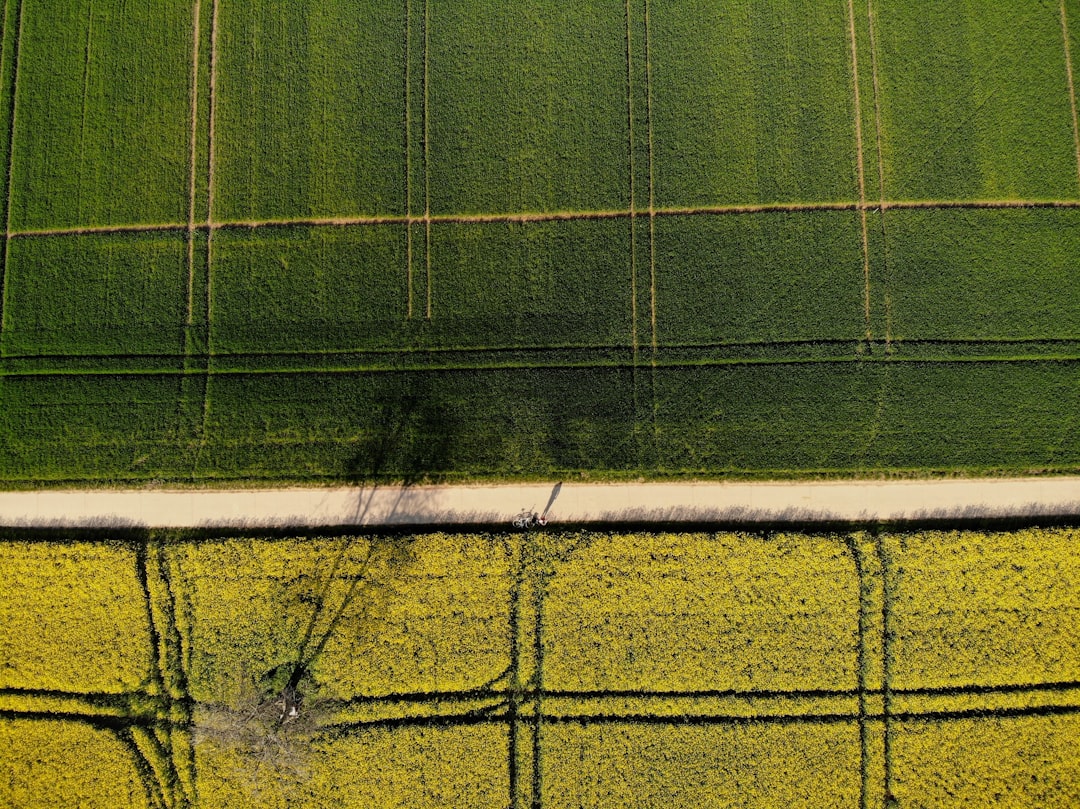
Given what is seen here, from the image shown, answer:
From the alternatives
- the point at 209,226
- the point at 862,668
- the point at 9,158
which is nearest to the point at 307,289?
the point at 209,226

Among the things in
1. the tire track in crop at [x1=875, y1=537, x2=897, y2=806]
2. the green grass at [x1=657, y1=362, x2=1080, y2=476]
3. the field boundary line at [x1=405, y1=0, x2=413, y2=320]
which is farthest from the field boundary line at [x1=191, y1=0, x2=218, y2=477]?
the tire track in crop at [x1=875, y1=537, x2=897, y2=806]

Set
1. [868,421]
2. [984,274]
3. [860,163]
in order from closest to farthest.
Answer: [868,421] < [984,274] < [860,163]

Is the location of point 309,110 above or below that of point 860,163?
above

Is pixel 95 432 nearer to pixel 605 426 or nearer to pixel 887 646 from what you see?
pixel 605 426

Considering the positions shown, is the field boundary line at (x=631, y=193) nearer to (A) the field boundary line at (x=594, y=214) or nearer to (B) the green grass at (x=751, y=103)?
(A) the field boundary line at (x=594, y=214)

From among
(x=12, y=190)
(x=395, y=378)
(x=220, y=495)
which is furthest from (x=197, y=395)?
(x=12, y=190)

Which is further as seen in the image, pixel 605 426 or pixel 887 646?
pixel 605 426

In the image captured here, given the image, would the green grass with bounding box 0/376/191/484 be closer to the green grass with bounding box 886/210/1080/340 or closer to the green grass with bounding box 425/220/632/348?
the green grass with bounding box 425/220/632/348
